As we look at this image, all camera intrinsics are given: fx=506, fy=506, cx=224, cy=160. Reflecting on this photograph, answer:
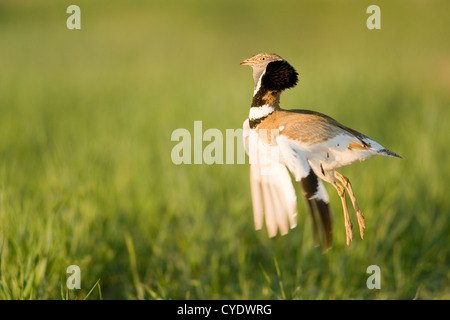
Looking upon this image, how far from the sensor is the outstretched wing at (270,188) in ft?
2.90

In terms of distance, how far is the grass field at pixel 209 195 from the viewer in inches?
116

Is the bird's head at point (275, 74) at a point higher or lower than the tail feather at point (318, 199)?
higher

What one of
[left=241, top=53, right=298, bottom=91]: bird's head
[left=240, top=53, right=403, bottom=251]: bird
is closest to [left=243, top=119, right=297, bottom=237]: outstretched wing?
[left=240, top=53, right=403, bottom=251]: bird

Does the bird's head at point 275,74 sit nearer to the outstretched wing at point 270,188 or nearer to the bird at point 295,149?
the bird at point 295,149

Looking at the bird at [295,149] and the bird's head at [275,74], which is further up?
the bird's head at [275,74]

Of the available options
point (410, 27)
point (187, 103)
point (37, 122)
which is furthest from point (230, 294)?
point (410, 27)

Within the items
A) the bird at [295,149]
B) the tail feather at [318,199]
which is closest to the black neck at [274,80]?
the bird at [295,149]

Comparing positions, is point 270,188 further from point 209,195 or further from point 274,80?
point 209,195

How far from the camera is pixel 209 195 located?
398 cm

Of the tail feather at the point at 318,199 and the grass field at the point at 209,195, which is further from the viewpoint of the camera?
the grass field at the point at 209,195

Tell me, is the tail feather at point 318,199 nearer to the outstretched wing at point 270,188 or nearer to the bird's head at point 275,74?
the outstretched wing at point 270,188

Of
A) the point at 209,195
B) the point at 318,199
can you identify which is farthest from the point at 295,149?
the point at 209,195

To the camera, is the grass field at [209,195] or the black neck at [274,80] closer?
the black neck at [274,80]

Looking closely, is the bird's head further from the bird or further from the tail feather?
the tail feather
